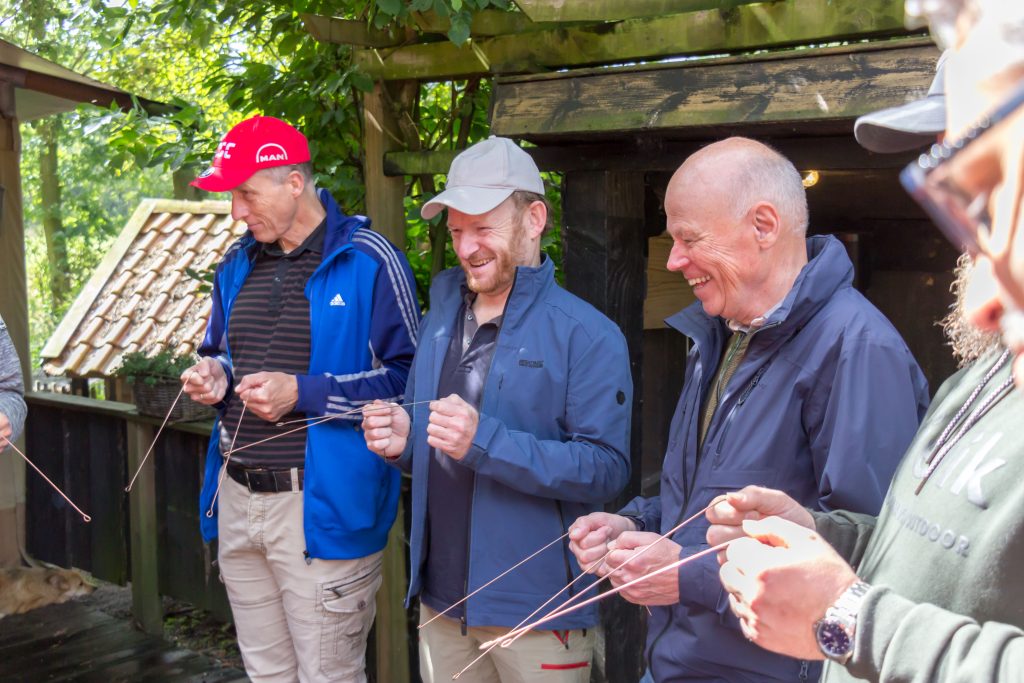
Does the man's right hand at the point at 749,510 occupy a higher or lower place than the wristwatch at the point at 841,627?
higher

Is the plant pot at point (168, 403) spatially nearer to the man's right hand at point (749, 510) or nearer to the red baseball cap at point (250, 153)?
the red baseball cap at point (250, 153)

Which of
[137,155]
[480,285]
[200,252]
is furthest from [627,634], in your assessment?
[200,252]

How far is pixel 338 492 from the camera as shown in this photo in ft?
10.6

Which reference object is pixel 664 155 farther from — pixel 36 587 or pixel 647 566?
pixel 36 587

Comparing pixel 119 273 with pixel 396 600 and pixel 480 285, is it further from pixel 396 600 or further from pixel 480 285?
pixel 480 285

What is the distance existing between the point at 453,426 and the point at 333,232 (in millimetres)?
1084

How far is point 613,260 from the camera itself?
3.19 meters

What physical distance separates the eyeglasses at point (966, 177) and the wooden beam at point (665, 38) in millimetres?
1858

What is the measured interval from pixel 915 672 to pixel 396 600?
10.2 feet

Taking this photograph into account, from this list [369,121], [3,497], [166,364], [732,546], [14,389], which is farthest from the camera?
[3,497]

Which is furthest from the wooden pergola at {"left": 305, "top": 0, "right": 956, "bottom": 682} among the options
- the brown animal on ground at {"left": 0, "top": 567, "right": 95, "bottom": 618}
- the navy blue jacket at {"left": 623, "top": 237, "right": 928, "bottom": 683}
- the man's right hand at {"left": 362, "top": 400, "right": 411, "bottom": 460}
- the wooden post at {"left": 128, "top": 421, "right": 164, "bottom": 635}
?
the brown animal on ground at {"left": 0, "top": 567, "right": 95, "bottom": 618}

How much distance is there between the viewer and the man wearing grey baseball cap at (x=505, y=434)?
2.66m

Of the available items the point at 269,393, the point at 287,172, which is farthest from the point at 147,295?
the point at 269,393

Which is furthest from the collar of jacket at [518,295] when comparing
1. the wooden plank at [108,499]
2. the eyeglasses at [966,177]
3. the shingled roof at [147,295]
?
the shingled roof at [147,295]
